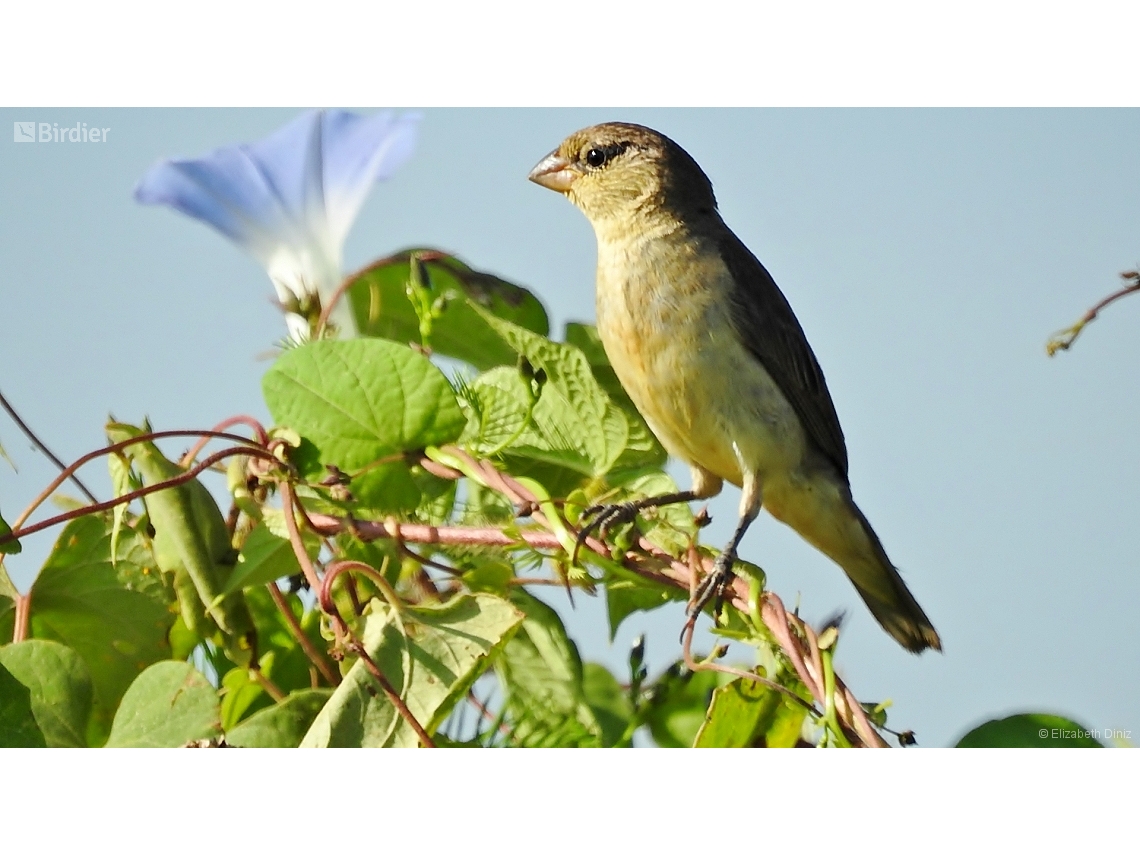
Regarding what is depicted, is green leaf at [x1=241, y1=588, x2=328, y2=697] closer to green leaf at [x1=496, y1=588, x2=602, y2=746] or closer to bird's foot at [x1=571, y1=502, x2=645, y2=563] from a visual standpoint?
green leaf at [x1=496, y1=588, x2=602, y2=746]

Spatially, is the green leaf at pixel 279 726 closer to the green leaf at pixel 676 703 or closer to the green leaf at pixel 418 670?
the green leaf at pixel 418 670

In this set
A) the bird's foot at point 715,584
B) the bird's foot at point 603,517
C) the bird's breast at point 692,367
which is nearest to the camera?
the bird's foot at point 715,584

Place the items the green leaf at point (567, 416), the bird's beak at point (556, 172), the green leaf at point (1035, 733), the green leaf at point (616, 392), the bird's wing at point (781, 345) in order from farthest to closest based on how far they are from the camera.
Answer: the bird's beak at point (556, 172) → the bird's wing at point (781, 345) → the green leaf at point (616, 392) → the green leaf at point (567, 416) → the green leaf at point (1035, 733)

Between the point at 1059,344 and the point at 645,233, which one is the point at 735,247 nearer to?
the point at 645,233

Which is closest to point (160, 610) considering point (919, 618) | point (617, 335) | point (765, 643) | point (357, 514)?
point (357, 514)

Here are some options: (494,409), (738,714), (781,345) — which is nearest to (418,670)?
(738,714)

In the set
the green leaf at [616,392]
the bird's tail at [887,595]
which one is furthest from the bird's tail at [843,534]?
the green leaf at [616,392]
